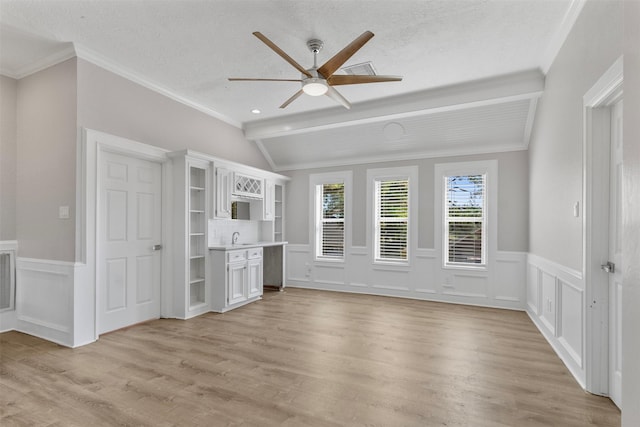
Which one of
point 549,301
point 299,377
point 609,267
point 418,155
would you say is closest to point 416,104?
point 418,155

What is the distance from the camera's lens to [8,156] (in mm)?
3998

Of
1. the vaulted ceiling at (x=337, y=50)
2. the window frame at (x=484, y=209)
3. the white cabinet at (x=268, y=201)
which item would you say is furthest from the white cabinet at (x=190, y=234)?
the window frame at (x=484, y=209)

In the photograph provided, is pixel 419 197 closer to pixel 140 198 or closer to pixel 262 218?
pixel 262 218

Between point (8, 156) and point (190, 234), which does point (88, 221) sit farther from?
point (8, 156)

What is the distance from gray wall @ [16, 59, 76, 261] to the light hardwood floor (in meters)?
1.11

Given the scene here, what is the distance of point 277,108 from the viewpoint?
5312 mm

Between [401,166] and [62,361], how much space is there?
17.1 feet

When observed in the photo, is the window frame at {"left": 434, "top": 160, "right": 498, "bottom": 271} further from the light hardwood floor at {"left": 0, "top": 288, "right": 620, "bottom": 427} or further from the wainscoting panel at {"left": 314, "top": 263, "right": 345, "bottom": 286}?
the wainscoting panel at {"left": 314, "top": 263, "right": 345, "bottom": 286}

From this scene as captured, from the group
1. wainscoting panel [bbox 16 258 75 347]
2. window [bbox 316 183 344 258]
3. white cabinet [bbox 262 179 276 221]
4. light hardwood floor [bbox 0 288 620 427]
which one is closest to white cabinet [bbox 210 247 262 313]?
light hardwood floor [bbox 0 288 620 427]

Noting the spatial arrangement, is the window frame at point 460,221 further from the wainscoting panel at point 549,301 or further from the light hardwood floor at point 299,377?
the wainscoting panel at point 549,301

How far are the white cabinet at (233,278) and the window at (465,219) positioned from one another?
126 inches

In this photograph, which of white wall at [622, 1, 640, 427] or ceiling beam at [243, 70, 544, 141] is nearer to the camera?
white wall at [622, 1, 640, 427]

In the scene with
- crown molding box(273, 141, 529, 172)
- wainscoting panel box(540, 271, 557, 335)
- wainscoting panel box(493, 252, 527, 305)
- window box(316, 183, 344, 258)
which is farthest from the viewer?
window box(316, 183, 344, 258)

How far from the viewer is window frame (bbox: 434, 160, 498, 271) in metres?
5.30
